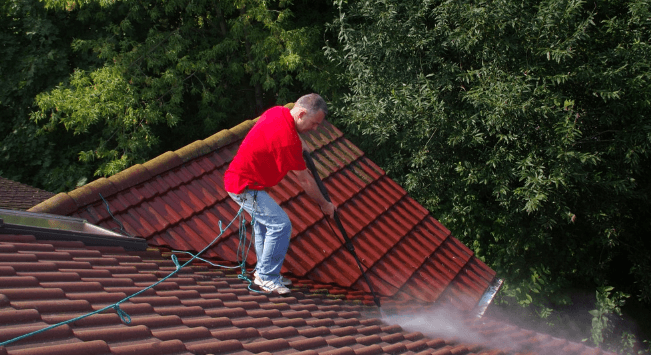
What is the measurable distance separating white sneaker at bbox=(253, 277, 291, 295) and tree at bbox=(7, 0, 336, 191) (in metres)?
10.1

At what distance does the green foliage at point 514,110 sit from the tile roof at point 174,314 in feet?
18.6

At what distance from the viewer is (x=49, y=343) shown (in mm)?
1978

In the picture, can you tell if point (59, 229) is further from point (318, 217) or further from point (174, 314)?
point (318, 217)

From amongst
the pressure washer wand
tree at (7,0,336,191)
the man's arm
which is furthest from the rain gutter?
tree at (7,0,336,191)

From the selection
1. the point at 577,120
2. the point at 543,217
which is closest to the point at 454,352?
the point at 543,217

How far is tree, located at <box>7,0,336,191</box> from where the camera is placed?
1367cm

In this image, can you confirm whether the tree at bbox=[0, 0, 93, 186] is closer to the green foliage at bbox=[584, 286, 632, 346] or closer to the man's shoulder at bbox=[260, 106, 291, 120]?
the man's shoulder at bbox=[260, 106, 291, 120]

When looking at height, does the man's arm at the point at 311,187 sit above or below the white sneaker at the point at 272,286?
above

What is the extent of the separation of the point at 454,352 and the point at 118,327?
246 cm

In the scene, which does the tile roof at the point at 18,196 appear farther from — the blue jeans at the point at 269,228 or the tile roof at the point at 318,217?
the blue jeans at the point at 269,228

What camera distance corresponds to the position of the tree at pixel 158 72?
1367 centimetres

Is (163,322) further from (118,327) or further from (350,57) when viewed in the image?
(350,57)

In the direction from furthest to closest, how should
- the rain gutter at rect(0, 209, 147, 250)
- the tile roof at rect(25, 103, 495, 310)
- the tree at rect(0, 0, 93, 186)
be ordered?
the tree at rect(0, 0, 93, 186), the tile roof at rect(25, 103, 495, 310), the rain gutter at rect(0, 209, 147, 250)

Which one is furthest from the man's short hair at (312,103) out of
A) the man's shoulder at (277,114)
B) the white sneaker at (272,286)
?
the white sneaker at (272,286)
